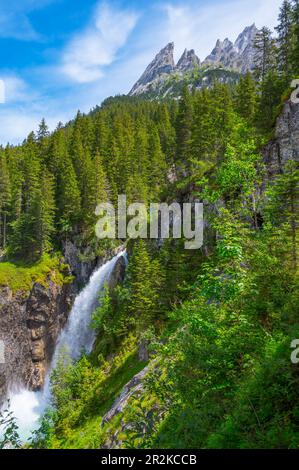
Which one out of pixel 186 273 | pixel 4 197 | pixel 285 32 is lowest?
pixel 186 273

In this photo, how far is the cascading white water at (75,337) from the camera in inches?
1481

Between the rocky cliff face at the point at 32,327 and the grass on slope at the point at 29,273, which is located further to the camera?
the grass on slope at the point at 29,273

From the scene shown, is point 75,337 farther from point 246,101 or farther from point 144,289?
point 246,101

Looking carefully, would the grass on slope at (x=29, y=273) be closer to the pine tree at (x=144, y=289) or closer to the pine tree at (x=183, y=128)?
the pine tree at (x=144, y=289)

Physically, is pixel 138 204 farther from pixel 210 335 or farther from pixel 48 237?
pixel 210 335

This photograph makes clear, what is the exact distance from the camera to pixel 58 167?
208 ft

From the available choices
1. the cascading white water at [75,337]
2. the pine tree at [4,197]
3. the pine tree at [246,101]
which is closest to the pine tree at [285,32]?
the pine tree at [246,101]

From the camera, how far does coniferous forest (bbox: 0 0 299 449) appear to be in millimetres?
6984

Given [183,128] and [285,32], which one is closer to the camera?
[285,32]

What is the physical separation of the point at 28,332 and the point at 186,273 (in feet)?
85.1

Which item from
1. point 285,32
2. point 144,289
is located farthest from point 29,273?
point 285,32

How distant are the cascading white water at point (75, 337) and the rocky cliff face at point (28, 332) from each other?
3.53ft

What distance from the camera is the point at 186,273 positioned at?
90.1ft
